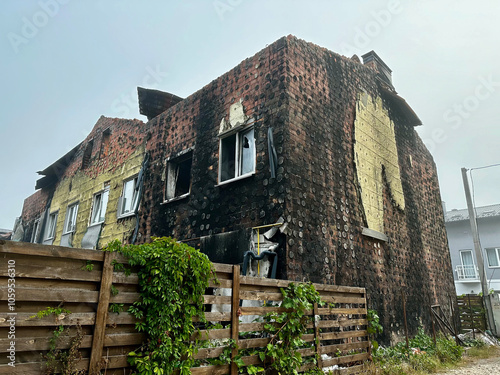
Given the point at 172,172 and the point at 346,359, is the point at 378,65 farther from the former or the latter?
the point at 346,359

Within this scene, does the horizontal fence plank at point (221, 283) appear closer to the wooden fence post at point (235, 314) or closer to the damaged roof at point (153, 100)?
the wooden fence post at point (235, 314)

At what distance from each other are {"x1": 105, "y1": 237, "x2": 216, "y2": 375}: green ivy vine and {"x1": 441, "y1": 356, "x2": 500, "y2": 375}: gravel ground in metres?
6.10

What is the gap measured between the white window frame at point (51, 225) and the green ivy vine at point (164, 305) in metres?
14.9

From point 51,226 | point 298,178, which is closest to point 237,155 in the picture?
point 298,178

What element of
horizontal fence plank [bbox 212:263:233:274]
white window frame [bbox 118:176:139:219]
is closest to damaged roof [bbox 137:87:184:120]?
white window frame [bbox 118:176:139:219]

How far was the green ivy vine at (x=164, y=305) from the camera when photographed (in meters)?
3.32

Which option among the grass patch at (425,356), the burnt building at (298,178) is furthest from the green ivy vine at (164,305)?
the grass patch at (425,356)

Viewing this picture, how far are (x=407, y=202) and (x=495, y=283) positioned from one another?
16.6 meters

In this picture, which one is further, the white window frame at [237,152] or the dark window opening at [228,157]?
the dark window opening at [228,157]

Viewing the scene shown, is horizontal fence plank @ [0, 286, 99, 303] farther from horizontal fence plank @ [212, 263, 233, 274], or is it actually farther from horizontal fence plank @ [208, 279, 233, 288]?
horizontal fence plank @ [212, 263, 233, 274]

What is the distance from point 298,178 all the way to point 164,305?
14.4 feet

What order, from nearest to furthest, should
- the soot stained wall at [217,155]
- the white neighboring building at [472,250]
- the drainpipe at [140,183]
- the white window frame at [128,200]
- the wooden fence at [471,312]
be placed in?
1. the soot stained wall at [217,155]
2. the drainpipe at [140,183]
3. the white window frame at [128,200]
4. the wooden fence at [471,312]
5. the white neighboring building at [472,250]

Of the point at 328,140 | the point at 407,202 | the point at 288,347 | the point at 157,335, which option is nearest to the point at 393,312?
the point at 407,202

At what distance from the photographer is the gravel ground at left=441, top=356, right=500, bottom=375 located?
6969mm
